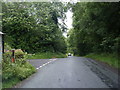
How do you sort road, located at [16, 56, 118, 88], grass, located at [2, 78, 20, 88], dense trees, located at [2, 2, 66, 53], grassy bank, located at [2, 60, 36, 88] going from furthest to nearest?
dense trees, located at [2, 2, 66, 53]
grassy bank, located at [2, 60, 36, 88]
road, located at [16, 56, 118, 88]
grass, located at [2, 78, 20, 88]

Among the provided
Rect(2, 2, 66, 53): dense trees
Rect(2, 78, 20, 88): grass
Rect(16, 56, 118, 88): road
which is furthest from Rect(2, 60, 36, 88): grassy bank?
Rect(2, 2, 66, 53): dense trees

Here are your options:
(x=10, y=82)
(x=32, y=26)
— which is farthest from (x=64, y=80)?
(x=32, y=26)

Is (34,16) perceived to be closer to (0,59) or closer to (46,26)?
(46,26)

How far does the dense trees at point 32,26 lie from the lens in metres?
29.0

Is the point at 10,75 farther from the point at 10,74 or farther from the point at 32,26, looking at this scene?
Answer: the point at 32,26

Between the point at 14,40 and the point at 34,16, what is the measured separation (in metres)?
5.28

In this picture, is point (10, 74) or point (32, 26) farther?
point (32, 26)

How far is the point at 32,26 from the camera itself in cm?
3094

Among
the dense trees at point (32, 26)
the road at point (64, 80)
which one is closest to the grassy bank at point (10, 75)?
the road at point (64, 80)

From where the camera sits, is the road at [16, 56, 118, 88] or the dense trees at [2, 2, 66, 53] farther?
the dense trees at [2, 2, 66, 53]

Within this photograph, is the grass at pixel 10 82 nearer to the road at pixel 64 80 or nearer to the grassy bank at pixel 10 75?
the grassy bank at pixel 10 75

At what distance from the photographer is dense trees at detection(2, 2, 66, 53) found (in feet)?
95.3

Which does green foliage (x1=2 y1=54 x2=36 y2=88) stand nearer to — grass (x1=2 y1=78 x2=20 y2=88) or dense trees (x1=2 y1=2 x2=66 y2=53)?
grass (x1=2 y1=78 x2=20 y2=88)

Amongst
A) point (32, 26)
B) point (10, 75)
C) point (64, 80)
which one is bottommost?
point (64, 80)
